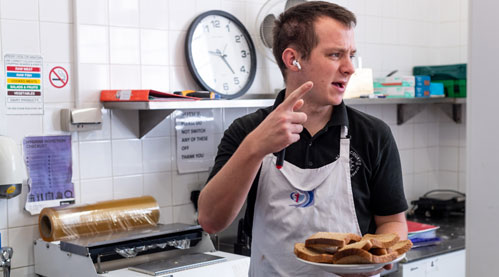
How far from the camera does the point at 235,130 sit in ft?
5.46

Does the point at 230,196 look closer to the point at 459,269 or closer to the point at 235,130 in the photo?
the point at 235,130

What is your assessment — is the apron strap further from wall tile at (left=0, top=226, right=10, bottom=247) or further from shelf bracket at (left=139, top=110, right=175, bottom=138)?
wall tile at (left=0, top=226, right=10, bottom=247)

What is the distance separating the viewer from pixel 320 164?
167 centimetres

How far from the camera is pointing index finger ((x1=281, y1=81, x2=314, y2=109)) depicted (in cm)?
134

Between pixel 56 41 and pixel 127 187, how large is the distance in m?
0.69

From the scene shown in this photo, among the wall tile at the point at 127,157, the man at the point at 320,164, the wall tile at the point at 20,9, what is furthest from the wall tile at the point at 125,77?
the man at the point at 320,164

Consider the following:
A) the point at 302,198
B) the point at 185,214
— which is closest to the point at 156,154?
the point at 185,214

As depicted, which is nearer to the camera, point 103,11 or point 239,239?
point 103,11

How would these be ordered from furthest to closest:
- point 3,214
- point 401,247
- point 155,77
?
1. point 155,77
2. point 3,214
3. point 401,247

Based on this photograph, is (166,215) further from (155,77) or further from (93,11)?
(93,11)

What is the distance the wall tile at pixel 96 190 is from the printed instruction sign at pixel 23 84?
36 centimetres

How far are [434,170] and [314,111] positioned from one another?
2.76m

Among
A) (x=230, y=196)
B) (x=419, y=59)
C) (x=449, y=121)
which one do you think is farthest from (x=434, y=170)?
(x=230, y=196)

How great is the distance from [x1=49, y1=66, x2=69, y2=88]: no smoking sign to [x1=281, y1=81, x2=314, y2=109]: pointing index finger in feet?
4.74
